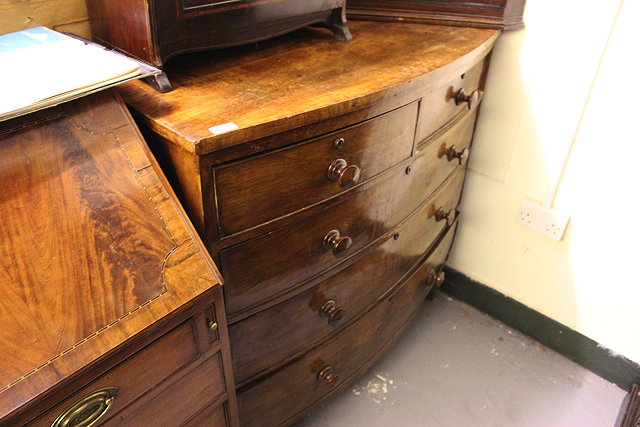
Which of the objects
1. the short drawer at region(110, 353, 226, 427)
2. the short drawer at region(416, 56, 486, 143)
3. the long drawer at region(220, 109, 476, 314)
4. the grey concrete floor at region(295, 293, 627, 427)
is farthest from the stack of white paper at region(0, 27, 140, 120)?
the grey concrete floor at region(295, 293, 627, 427)

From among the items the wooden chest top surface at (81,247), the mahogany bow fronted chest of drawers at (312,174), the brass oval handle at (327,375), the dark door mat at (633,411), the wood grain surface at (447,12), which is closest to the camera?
the wooden chest top surface at (81,247)

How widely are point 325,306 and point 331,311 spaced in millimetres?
23

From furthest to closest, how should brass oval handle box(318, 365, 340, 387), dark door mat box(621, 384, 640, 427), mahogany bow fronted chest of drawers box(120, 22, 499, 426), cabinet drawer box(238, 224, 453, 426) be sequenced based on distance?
dark door mat box(621, 384, 640, 427) → brass oval handle box(318, 365, 340, 387) → cabinet drawer box(238, 224, 453, 426) → mahogany bow fronted chest of drawers box(120, 22, 499, 426)

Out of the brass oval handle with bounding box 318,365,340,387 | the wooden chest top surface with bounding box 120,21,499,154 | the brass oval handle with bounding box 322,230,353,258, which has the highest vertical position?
the wooden chest top surface with bounding box 120,21,499,154

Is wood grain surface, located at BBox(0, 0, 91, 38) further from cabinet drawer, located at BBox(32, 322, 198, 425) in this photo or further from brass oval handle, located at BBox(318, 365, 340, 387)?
brass oval handle, located at BBox(318, 365, 340, 387)

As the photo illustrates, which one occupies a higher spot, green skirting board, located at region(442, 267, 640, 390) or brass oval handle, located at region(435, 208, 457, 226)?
brass oval handle, located at region(435, 208, 457, 226)

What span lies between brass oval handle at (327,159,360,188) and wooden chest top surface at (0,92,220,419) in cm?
31

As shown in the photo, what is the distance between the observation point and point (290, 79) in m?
0.96

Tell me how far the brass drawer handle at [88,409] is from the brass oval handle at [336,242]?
50 cm

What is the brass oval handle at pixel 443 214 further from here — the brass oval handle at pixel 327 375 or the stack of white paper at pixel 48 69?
the stack of white paper at pixel 48 69

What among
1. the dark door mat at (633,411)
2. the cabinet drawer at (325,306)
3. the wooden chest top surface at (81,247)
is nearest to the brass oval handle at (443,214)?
the cabinet drawer at (325,306)

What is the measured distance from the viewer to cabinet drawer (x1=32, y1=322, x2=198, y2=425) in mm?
631

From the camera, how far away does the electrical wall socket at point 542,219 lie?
1536 mm

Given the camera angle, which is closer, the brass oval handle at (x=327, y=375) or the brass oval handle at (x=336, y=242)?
the brass oval handle at (x=336, y=242)
